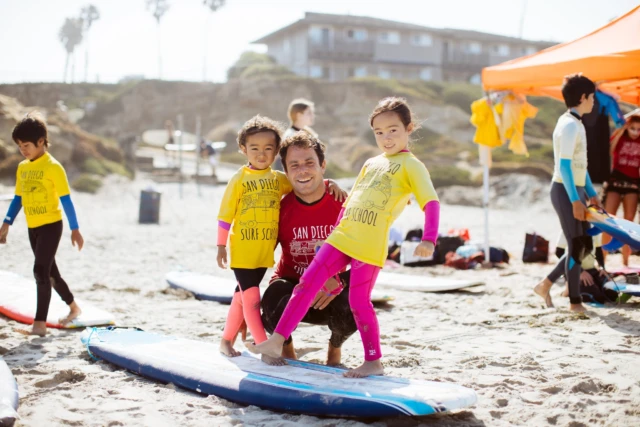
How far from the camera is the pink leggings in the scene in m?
3.39

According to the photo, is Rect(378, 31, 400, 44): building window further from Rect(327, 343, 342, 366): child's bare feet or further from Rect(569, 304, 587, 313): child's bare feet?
Rect(327, 343, 342, 366): child's bare feet

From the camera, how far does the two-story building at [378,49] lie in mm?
46438

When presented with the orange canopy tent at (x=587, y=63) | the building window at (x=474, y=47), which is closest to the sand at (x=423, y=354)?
the orange canopy tent at (x=587, y=63)

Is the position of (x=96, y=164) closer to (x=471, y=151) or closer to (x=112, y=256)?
(x=112, y=256)

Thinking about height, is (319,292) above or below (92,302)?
above

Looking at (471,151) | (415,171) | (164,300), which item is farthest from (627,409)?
(471,151)

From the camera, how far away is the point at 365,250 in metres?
3.38

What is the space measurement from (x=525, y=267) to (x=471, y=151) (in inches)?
884

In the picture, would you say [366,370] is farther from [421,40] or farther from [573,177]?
[421,40]

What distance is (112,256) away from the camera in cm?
930

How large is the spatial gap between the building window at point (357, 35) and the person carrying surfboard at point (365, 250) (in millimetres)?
45485

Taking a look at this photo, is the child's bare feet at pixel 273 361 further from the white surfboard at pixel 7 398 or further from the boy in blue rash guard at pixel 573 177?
the boy in blue rash guard at pixel 573 177

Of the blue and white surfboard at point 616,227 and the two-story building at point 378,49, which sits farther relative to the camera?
the two-story building at point 378,49

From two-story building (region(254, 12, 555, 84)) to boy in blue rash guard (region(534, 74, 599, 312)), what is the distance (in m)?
42.3
